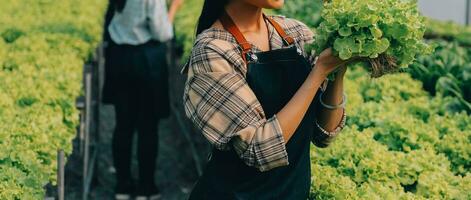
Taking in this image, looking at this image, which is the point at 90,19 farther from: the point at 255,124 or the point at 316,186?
the point at 255,124

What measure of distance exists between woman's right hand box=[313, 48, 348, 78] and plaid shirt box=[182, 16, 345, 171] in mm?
229

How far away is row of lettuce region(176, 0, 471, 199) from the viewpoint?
4.72 meters

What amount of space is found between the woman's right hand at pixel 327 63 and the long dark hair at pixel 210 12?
49cm

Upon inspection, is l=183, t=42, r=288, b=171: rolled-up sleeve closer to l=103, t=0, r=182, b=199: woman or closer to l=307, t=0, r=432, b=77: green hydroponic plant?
l=307, t=0, r=432, b=77: green hydroponic plant

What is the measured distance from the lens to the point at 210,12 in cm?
394

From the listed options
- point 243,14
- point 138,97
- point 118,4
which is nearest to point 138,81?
point 138,97

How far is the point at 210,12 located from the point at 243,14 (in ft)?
0.42

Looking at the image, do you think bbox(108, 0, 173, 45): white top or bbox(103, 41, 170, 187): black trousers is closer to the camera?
bbox(108, 0, 173, 45): white top

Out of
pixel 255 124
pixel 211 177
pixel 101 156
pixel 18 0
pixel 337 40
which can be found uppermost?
pixel 337 40

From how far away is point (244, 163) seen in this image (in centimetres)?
381

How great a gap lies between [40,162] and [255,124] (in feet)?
6.45

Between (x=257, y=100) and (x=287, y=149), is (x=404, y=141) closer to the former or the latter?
(x=287, y=149)

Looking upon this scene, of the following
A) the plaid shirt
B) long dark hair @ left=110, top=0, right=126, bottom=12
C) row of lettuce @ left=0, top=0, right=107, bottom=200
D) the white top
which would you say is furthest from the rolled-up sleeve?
long dark hair @ left=110, top=0, right=126, bottom=12

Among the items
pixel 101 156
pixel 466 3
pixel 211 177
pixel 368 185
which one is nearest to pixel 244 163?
pixel 211 177
